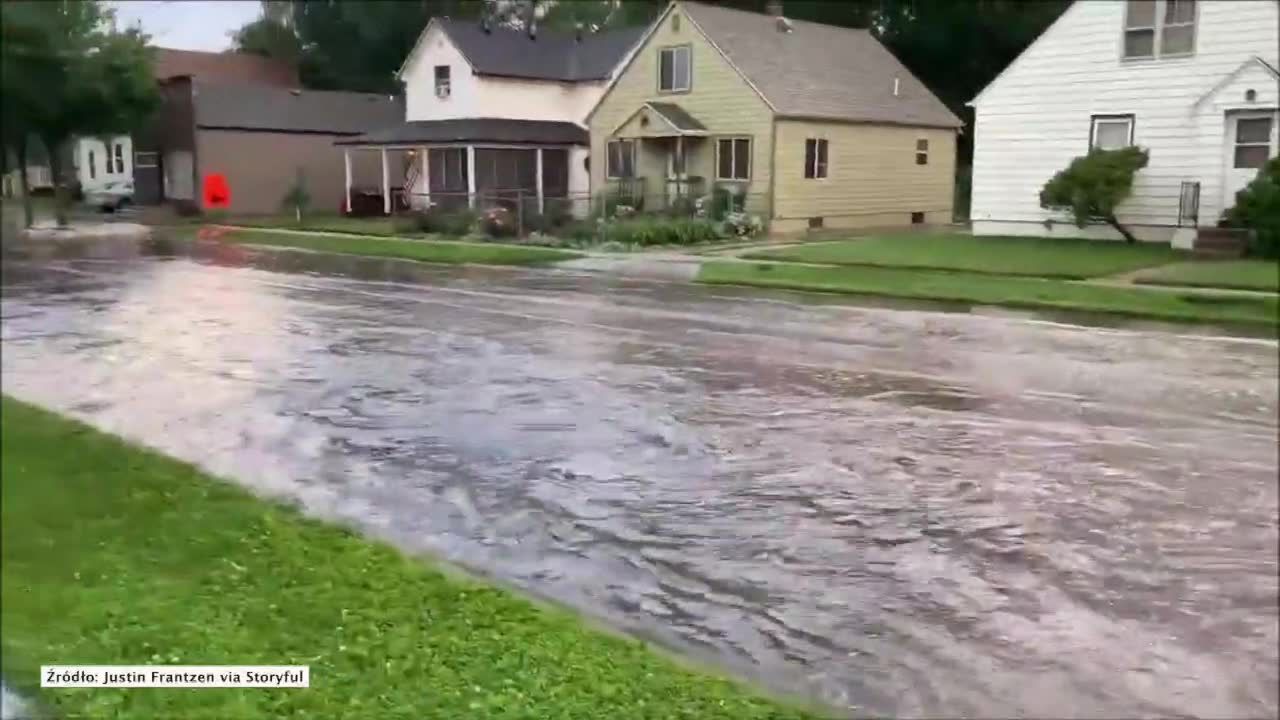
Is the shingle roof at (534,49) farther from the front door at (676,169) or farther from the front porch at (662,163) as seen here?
the front door at (676,169)

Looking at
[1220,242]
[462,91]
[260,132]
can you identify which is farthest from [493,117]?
[1220,242]

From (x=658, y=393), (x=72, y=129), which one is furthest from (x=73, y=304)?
(x=658, y=393)

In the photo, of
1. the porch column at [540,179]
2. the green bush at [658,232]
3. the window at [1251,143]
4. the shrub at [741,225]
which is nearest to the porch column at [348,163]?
the window at [1251,143]

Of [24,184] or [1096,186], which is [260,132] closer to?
[24,184]

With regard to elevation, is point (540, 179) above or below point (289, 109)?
below

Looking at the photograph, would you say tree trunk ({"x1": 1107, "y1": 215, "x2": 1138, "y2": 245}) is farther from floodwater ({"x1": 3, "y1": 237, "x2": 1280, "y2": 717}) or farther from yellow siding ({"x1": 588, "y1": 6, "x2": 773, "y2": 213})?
yellow siding ({"x1": 588, "y1": 6, "x2": 773, "y2": 213})

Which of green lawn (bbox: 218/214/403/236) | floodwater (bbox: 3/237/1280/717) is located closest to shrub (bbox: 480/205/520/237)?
green lawn (bbox: 218/214/403/236)
